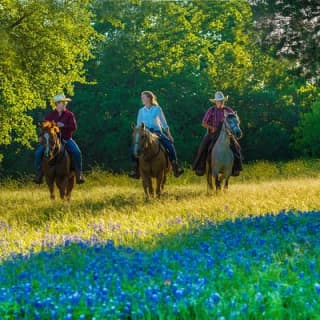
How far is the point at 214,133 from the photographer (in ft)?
60.1

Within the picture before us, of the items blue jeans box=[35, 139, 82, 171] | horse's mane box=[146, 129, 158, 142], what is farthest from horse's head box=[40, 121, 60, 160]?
horse's mane box=[146, 129, 158, 142]

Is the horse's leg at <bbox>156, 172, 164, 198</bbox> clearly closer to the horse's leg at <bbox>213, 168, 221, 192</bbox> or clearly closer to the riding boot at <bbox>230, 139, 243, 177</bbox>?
the horse's leg at <bbox>213, 168, 221, 192</bbox>

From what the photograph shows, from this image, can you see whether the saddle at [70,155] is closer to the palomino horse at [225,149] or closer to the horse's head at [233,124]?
the palomino horse at [225,149]

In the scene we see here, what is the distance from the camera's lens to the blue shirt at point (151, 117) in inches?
685

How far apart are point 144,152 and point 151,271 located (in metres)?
10.2

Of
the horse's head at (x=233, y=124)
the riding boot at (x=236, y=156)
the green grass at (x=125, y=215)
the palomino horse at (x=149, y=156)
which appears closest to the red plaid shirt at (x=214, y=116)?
the horse's head at (x=233, y=124)

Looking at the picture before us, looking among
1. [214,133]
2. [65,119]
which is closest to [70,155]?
[65,119]

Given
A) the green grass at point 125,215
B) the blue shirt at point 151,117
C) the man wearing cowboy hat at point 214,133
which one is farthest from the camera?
the man wearing cowboy hat at point 214,133

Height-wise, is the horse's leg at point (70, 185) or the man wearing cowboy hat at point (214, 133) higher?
the man wearing cowboy hat at point (214, 133)

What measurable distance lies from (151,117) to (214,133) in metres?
1.75

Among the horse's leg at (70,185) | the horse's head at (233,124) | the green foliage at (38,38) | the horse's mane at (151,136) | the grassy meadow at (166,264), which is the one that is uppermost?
the green foliage at (38,38)

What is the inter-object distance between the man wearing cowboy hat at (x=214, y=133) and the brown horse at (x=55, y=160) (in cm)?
334

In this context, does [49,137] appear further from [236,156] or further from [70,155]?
[236,156]

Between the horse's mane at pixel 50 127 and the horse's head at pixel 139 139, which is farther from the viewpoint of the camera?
the horse's head at pixel 139 139
